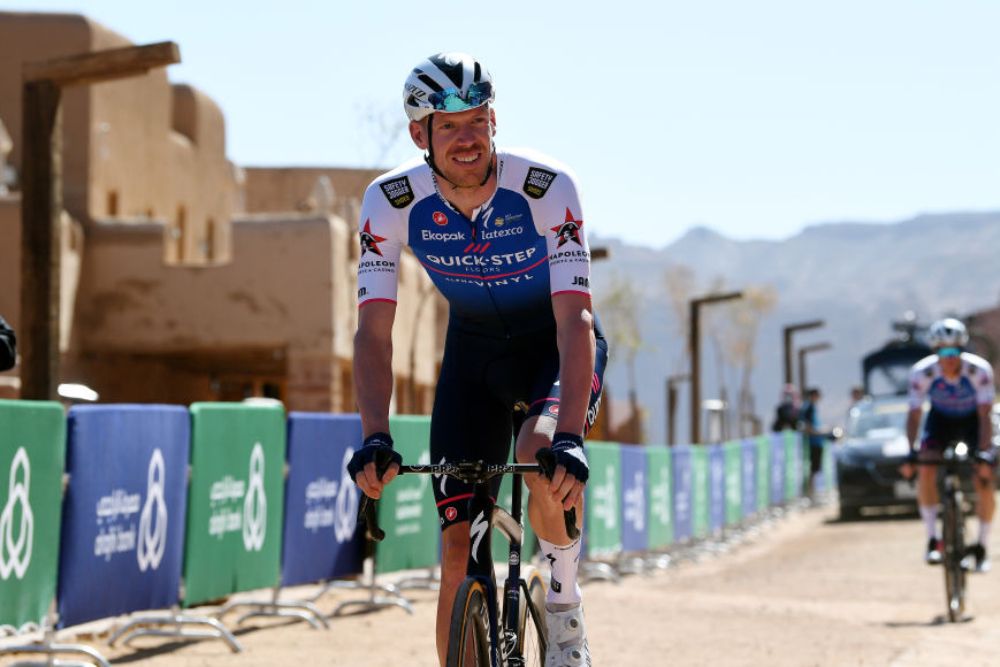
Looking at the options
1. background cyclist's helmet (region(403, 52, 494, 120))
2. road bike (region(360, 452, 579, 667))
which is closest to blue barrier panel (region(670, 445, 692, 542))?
road bike (region(360, 452, 579, 667))

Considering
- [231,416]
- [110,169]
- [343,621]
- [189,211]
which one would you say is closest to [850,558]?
Answer: [343,621]

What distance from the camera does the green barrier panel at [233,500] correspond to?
10.2 metres

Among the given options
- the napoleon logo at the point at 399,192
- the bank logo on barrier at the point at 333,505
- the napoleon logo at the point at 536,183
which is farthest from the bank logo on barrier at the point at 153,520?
the napoleon logo at the point at 536,183

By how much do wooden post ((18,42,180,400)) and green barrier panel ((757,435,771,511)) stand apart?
2000 cm

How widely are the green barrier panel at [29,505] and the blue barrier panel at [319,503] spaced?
309 cm

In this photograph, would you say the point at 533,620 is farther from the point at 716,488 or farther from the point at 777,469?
the point at 777,469

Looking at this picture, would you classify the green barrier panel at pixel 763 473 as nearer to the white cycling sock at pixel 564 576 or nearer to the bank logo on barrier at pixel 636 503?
the bank logo on barrier at pixel 636 503

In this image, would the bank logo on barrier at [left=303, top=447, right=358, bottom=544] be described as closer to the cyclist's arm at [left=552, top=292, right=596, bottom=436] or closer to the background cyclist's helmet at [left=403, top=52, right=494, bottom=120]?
the cyclist's arm at [left=552, top=292, right=596, bottom=436]

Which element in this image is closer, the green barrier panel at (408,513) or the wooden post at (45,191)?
the wooden post at (45,191)

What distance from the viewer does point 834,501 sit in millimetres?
36969

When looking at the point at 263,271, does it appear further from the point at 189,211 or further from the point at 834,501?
the point at 834,501

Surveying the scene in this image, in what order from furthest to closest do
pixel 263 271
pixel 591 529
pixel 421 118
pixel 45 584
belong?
pixel 263 271 → pixel 591 529 → pixel 45 584 → pixel 421 118

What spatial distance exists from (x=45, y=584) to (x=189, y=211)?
2708cm

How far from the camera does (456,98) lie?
4879 mm
